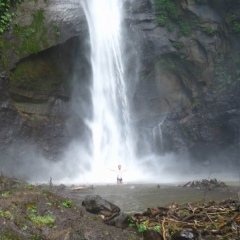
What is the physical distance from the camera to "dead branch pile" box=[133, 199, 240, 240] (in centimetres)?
562

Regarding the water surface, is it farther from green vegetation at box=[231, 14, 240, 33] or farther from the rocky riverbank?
green vegetation at box=[231, 14, 240, 33]

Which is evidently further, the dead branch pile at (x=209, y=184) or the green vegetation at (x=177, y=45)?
the green vegetation at (x=177, y=45)

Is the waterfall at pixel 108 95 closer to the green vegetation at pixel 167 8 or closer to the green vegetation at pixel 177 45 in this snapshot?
the green vegetation at pixel 167 8

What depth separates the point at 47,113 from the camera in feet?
61.3

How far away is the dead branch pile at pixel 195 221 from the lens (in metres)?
5.62

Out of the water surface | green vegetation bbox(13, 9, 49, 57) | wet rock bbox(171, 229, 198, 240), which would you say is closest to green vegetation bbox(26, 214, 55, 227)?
wet rock bbox(171, 229, 198, 240)

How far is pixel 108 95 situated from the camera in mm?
21250

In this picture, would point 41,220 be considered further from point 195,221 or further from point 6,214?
point 195,221

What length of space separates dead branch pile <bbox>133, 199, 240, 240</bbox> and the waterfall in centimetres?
1276

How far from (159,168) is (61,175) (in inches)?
247

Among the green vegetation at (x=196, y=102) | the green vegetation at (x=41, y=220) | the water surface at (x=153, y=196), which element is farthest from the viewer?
the green vegetation at (x=196, y=102)

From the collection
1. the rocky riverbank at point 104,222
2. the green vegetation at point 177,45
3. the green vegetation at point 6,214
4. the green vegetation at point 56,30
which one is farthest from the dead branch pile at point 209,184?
the green vegetation at point 56,30

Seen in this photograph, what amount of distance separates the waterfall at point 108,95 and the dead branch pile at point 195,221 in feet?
41.9

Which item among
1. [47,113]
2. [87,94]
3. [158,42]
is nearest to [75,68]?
[87,94]
